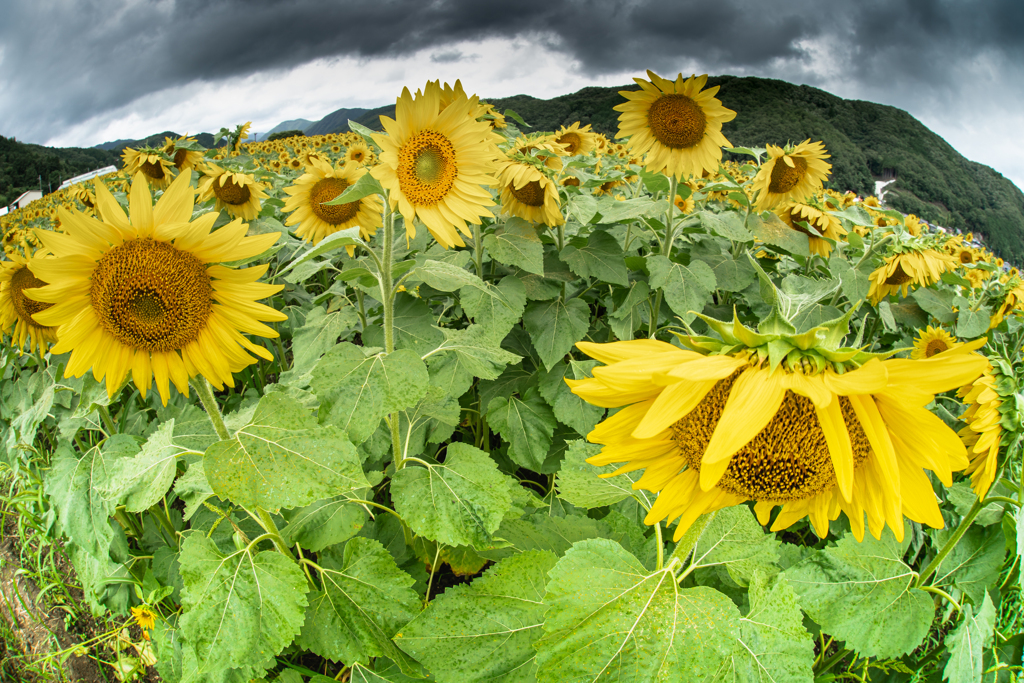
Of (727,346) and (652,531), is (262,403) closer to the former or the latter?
(727,346)

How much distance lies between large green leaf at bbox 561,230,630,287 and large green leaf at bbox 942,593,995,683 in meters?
1.45

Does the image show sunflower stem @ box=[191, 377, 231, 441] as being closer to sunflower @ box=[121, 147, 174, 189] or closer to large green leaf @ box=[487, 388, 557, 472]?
large green leaf @ box=[487, 388, 557, 472]

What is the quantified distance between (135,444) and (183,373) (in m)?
0.80

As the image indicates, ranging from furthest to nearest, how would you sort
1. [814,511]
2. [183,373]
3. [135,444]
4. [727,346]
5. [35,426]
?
[35,426]
[135,444]
[183,373]
[814,511]
[727,346]

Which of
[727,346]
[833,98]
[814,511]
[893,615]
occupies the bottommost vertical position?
[893,615]

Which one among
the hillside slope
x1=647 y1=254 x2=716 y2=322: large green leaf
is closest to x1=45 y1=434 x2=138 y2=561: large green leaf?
x1=647 y1=254 x2=716 y2=322: large green leaf

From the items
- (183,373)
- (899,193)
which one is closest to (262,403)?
(183,373)

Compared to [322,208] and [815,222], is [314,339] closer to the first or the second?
[322,208]

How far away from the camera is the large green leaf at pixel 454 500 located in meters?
1.37

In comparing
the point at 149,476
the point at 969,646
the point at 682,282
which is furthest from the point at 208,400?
the point at 969,646

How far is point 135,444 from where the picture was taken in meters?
1.73

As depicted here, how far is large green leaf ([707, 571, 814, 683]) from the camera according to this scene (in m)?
1.08

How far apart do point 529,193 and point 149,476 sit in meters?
1.61

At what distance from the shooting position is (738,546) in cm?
130
